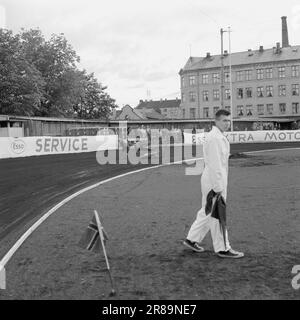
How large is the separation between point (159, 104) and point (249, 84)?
243ft

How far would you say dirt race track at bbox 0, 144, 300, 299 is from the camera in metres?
5.18

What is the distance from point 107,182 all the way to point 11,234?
7853 mm

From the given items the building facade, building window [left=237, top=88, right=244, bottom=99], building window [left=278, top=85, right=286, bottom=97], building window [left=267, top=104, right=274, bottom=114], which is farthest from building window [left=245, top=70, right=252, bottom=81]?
building window [left=267, top=104, right=274, bottom=114]

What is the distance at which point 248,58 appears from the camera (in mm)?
108500

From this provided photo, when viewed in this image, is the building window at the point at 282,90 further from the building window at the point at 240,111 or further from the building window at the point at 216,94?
the building window at the point at 216,94

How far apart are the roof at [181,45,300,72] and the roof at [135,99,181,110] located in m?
59.3

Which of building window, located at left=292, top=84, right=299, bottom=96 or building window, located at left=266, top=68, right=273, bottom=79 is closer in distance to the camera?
building window, located at left=292, top=84, right=299, bottom=96

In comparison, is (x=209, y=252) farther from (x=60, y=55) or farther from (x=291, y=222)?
(x=60, y=55)

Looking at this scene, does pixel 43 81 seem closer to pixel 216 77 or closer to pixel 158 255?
pixel 158 255

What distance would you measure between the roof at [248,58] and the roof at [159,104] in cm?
5927

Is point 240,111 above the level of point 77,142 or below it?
above

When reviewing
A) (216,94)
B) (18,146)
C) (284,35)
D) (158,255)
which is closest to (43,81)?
(18,146)

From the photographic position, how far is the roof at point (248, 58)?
103938mm

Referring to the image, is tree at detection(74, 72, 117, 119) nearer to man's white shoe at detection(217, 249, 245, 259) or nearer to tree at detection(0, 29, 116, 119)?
tree at detection(0, 29, 116, 119)
